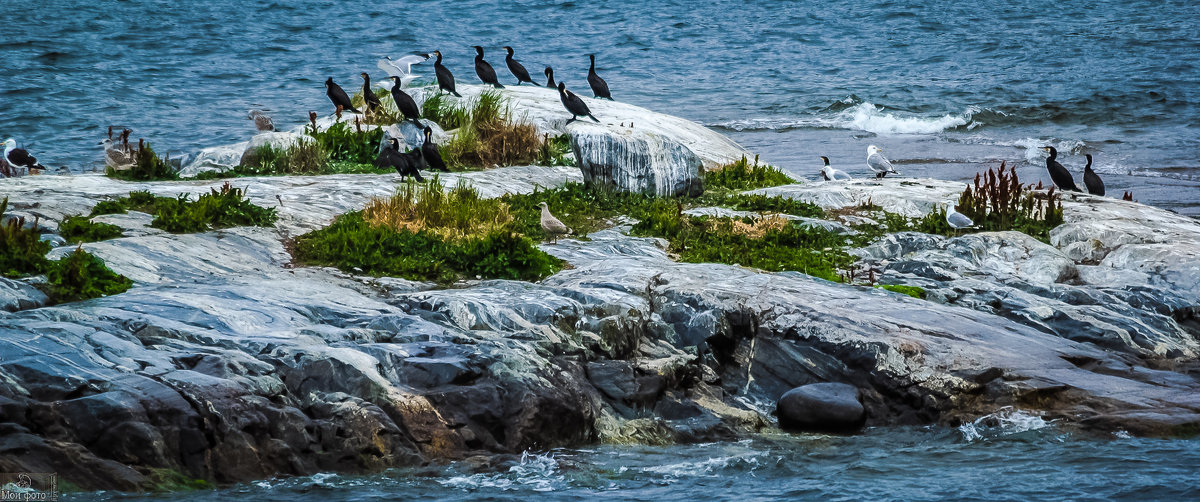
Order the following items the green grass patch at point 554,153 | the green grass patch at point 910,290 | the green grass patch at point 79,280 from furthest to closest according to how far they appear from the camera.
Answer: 1. the green grass patch at point 554,153
2. the green grass patch at point 910,290
3. the green grass patch at point 79,280

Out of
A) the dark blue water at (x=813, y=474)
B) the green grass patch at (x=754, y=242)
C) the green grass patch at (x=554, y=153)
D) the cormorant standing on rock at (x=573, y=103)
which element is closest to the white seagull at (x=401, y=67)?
the green grass patch at (x=554, y=153)

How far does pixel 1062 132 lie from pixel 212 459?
2782 cm

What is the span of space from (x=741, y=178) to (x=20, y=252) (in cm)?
1119

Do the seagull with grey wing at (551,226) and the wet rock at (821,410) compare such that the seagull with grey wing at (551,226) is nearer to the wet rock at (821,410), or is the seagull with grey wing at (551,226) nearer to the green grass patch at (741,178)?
the green grass patch at (741,178)

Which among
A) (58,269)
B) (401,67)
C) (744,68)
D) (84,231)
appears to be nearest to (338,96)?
(401,67)

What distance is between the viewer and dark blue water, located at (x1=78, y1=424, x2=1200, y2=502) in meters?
6.91

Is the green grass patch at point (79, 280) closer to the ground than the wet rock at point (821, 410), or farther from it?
farther from it

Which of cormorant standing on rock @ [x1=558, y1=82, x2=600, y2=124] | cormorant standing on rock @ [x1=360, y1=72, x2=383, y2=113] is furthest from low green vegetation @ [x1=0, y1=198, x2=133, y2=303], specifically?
cormorant standing on rock @ [x1=360, y1=72, x2=383, y2=113]

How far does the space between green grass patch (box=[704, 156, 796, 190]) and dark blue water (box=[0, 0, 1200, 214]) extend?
565 cm

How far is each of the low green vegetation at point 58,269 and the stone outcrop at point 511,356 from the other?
0.21 m

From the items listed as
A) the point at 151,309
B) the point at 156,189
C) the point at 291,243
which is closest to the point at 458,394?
the point at 151,309

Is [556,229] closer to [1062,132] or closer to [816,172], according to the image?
[816,172]

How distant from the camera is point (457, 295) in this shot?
950 centimetres

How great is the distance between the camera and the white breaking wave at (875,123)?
31.2m
